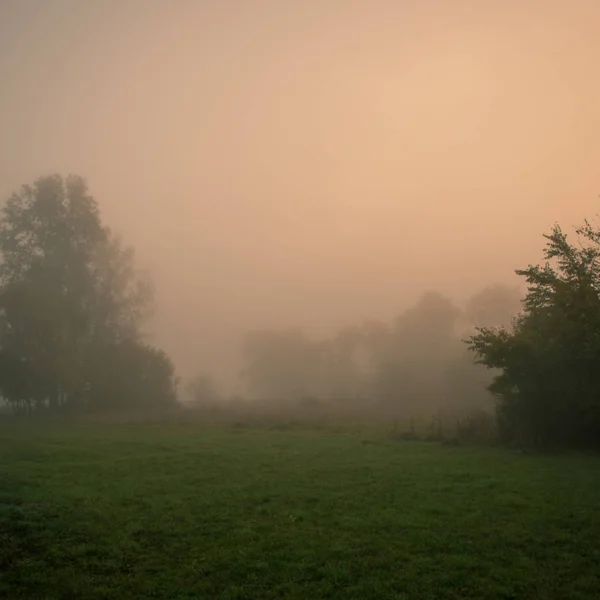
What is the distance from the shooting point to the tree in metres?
28.7

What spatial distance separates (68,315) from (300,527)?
54364 mm

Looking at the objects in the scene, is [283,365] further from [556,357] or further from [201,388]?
[556,357]

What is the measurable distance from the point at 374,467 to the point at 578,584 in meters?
14.2

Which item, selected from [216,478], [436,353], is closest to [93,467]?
[216,478]

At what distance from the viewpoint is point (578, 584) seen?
39.3ft

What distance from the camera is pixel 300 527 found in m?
16.2

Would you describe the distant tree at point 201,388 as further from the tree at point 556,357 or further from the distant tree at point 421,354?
the tree at point 556,357

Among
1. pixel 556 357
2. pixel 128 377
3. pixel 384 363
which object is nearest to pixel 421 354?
pixel 384 363

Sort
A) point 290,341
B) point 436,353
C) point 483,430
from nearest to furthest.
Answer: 1. point 483,430
2. point 436,353
3. point 290,341

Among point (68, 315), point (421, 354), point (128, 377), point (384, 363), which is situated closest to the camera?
point (68, 315)

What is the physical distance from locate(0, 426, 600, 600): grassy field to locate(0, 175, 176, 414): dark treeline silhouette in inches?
1302

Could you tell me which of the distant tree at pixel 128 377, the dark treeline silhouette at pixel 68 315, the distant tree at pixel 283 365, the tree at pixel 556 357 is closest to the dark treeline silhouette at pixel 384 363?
the distant tree at pixel 283 365

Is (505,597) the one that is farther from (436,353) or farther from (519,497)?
(436,353)

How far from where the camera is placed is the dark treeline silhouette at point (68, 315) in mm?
58062
